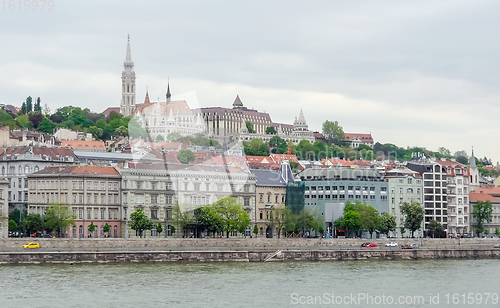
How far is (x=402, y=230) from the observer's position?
4013 inches

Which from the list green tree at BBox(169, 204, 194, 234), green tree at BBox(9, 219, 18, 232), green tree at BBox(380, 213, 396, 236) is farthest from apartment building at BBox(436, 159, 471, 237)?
green tree at BBox(9, 219, 18, 232)

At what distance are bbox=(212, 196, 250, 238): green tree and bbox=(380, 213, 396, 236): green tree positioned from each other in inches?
602

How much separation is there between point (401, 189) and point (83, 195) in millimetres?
36568

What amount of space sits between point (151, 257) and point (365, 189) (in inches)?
1619

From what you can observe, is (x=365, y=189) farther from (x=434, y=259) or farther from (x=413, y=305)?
(x=413, y=305)

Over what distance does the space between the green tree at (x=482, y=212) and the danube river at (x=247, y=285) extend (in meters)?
43.8

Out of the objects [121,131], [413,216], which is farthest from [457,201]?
[121,131]

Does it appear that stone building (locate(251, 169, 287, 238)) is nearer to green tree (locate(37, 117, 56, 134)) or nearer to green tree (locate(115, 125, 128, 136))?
green tree (locate(37, 117, 56, 134))

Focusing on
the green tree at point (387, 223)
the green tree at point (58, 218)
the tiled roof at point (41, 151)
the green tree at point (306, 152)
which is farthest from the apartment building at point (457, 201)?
the green tree at point (306, 152)

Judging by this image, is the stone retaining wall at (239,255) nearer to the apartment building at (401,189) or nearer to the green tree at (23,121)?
the apartment building at (401,189)

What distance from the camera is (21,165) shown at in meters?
97.7

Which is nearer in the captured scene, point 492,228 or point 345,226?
point 345,226

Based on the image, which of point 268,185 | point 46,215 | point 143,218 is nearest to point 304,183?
point 268,185

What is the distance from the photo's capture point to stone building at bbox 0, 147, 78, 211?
95438mm
